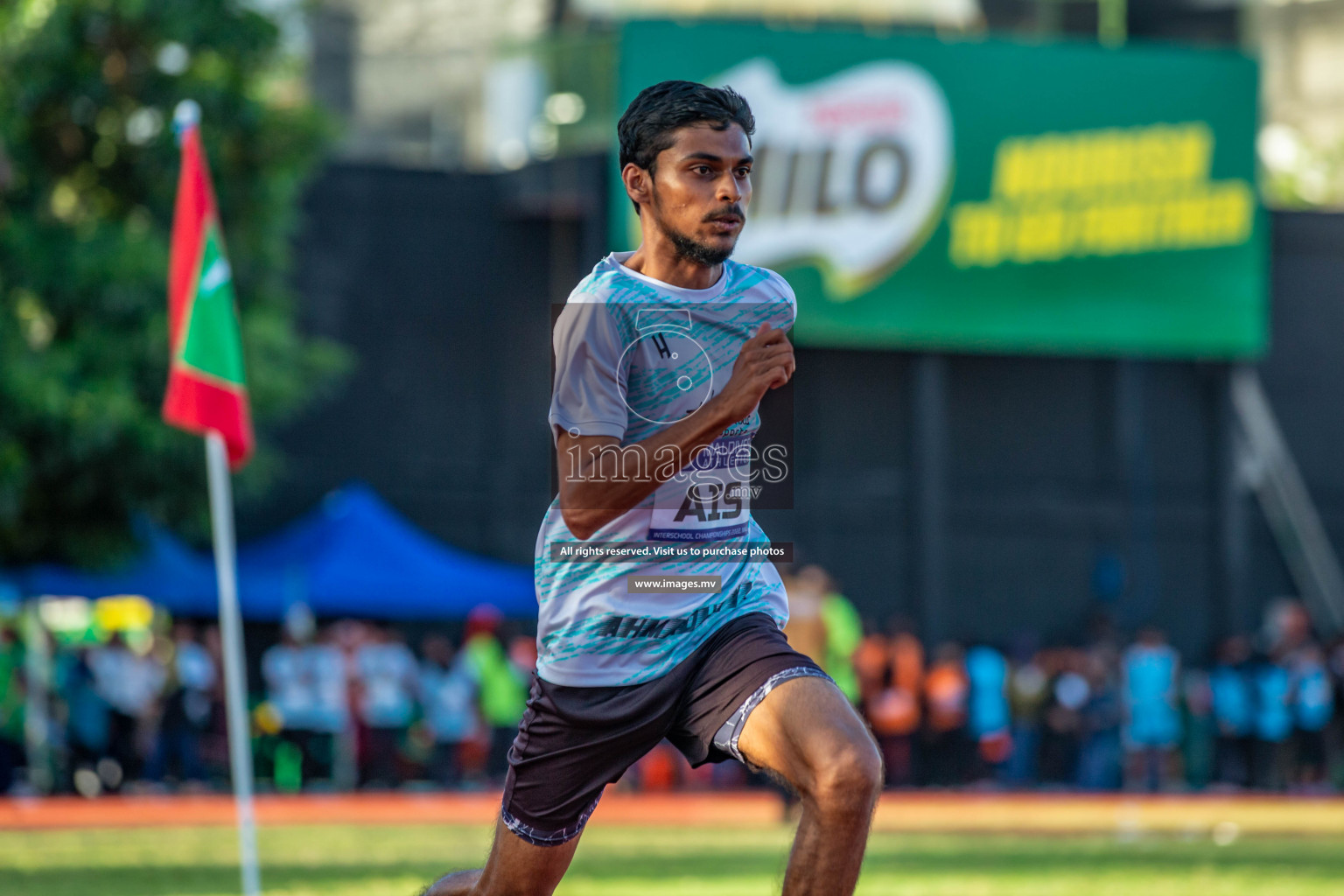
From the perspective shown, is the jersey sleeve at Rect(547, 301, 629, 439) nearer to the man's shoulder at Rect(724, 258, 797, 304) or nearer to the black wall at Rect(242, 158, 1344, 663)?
the man's shoulder at Rect(724, 258, 797, 304)

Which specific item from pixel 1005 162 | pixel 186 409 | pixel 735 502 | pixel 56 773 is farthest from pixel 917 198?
pixel 735 502

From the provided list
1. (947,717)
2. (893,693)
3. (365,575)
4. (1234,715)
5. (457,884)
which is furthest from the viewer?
(1234,715)

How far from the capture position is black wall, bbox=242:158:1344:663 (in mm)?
25078

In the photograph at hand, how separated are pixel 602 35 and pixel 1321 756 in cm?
1190

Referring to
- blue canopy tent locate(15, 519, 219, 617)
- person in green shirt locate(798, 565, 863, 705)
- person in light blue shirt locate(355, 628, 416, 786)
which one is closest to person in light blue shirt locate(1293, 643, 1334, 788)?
person in green shirt locate(798, 565, 863, 705)

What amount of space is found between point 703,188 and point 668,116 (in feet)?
0.64

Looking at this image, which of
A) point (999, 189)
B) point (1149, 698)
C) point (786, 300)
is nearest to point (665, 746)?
point (1149, 698)

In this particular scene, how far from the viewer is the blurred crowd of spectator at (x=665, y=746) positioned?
802 inches

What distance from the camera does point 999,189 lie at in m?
24.6

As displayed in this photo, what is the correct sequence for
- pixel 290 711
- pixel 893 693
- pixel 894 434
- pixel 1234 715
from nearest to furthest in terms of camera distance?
1. pixel 290 711
2. pixel 893 693
3. pixel 1234 715
4. pixel 894 434

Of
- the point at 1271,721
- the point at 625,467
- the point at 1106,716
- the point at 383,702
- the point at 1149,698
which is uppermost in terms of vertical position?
the point at 625,467

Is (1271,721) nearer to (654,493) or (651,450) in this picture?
(654,493)

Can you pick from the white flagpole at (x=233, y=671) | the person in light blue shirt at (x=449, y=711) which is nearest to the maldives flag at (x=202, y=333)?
the white flagpole at (x=233, y=671)

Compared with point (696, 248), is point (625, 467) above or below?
below
